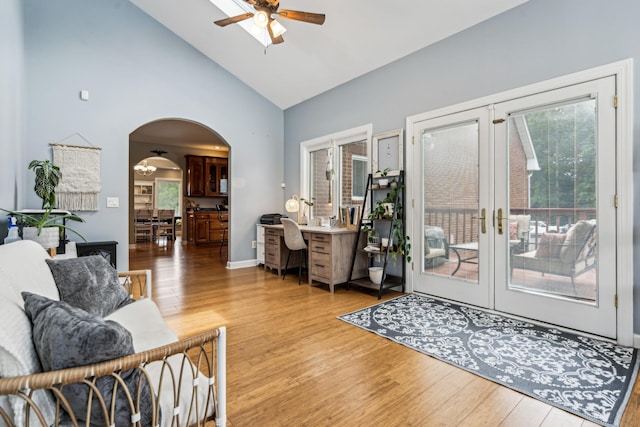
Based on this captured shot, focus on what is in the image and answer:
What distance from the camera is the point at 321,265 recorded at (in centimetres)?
409

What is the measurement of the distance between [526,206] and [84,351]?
3321 millimetres

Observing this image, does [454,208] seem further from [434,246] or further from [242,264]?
[242,264]

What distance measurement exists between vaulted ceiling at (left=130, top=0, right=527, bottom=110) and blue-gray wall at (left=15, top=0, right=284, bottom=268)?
0.35m

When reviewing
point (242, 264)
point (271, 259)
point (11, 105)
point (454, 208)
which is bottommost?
point (242, 264)

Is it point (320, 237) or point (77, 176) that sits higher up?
point (77, 176)

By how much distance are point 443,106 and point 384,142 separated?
0.87 metres

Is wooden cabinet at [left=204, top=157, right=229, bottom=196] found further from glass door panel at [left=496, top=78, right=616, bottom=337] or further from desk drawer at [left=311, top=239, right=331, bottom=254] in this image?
glass door panel at [left=496, top=78, right=616, bottom=337]

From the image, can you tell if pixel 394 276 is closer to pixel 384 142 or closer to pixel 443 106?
pixel 384 142

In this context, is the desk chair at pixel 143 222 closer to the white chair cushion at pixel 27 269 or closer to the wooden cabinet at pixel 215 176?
the wooden cabinet at pixel 215 176

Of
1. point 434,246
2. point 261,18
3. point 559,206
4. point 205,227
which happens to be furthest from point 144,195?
point 559,206

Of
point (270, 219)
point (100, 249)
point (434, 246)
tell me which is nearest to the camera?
point (434, 246)

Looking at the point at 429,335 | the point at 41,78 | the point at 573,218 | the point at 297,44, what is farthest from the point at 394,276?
the point at 41,78

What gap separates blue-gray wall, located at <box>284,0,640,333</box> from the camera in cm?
246

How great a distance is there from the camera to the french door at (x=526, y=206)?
8.26ft
